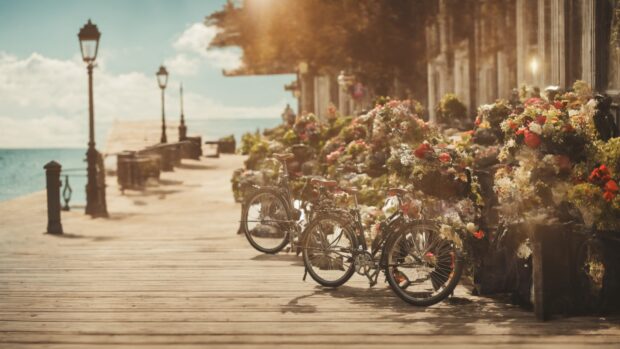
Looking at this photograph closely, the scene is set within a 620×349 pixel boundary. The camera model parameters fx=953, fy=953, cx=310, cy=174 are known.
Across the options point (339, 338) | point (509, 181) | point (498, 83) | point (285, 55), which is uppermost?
point (285, 55)

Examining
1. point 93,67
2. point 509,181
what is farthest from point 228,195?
point 509,181

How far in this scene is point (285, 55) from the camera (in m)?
34.0

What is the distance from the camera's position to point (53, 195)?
1491 cm

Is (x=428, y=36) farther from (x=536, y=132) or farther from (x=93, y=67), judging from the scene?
(x=536, y=132)

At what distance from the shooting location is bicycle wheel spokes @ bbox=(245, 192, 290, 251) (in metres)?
11.1

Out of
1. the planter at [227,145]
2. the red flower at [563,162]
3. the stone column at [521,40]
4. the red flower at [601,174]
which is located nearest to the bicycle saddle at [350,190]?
the red flower at [563,162]

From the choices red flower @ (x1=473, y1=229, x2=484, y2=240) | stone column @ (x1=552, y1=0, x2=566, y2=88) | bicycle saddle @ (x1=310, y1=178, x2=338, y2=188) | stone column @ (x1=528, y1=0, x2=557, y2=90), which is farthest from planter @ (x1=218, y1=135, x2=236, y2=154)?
red flower @ (x1=473, y1=229, x2=484, y2=240)

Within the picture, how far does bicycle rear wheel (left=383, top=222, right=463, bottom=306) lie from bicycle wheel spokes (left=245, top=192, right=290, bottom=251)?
2781 millimetres

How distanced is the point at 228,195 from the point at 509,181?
1659cm

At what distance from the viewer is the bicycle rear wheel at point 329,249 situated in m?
8.94

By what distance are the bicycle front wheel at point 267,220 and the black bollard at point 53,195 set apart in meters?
4.45

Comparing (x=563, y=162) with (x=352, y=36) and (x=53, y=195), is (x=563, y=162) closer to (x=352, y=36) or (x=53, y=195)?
(x=53, y=195)

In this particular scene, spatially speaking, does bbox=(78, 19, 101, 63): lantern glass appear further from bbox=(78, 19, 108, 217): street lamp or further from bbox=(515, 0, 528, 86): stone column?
bbox=(515, 0, 528, 86): stone column

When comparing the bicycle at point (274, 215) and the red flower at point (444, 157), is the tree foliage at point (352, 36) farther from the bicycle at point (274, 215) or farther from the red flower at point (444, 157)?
the red flower at point (444, 157)
